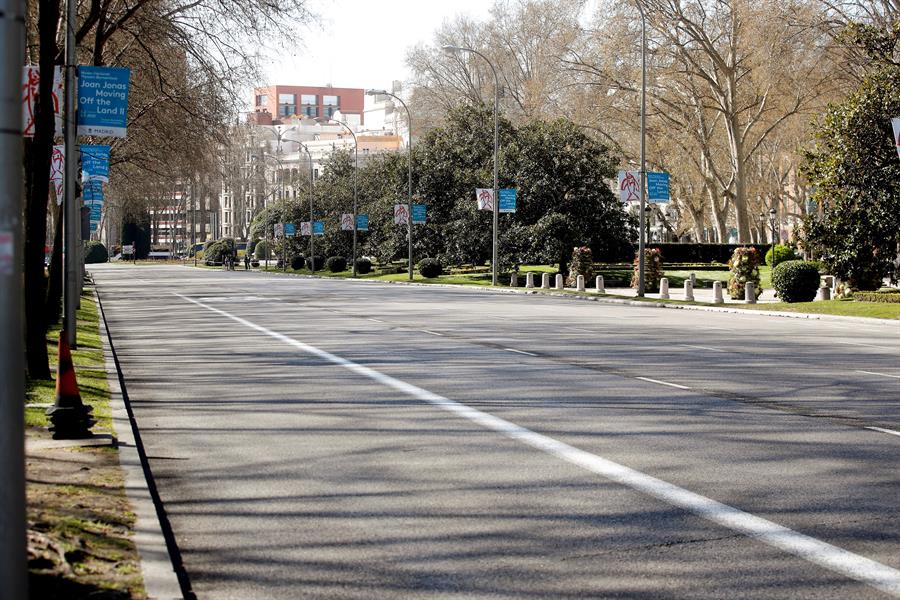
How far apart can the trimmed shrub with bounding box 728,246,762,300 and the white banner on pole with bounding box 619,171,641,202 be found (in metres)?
4.19

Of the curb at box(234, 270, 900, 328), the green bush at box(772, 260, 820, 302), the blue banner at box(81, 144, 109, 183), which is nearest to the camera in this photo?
the blue banner at box(81, 144, 109, 183)

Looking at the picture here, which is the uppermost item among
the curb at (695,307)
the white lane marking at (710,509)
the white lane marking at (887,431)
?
the white lane marking at (887,431)

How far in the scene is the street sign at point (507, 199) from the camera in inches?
2153

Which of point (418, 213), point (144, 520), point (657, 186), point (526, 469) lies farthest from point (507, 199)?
point (144, 520)

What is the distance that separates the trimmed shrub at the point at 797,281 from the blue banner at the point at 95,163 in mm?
20914

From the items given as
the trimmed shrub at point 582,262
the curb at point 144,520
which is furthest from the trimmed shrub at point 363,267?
the curb at point 144,520

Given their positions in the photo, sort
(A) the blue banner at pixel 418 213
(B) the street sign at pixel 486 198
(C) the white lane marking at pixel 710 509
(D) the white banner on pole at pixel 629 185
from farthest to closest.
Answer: (A) the blue banner at pixel 418 213 < (B) the street sign at pixel 486 198 < (D) the white banner on pole at pixel 629 185 < (C) the white lane marking at pixel 710 509

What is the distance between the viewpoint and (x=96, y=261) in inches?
5645

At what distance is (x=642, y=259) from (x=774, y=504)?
36.2m

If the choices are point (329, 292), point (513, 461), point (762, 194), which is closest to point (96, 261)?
point (762, 194)

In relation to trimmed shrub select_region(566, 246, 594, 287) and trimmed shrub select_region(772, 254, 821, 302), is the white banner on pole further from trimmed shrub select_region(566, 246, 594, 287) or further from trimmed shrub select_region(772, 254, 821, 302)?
trimmed shrub select_region(566, 246, 594, 287)

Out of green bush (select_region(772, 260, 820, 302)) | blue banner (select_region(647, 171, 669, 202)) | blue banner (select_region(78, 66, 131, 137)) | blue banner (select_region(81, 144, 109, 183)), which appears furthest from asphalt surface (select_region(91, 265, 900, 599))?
blue banner (select_region(647, 171, 669, 202))

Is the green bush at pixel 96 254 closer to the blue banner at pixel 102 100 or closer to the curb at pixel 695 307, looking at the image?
the curb at pixel 695 307

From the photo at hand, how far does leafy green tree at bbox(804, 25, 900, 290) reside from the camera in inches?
1359
